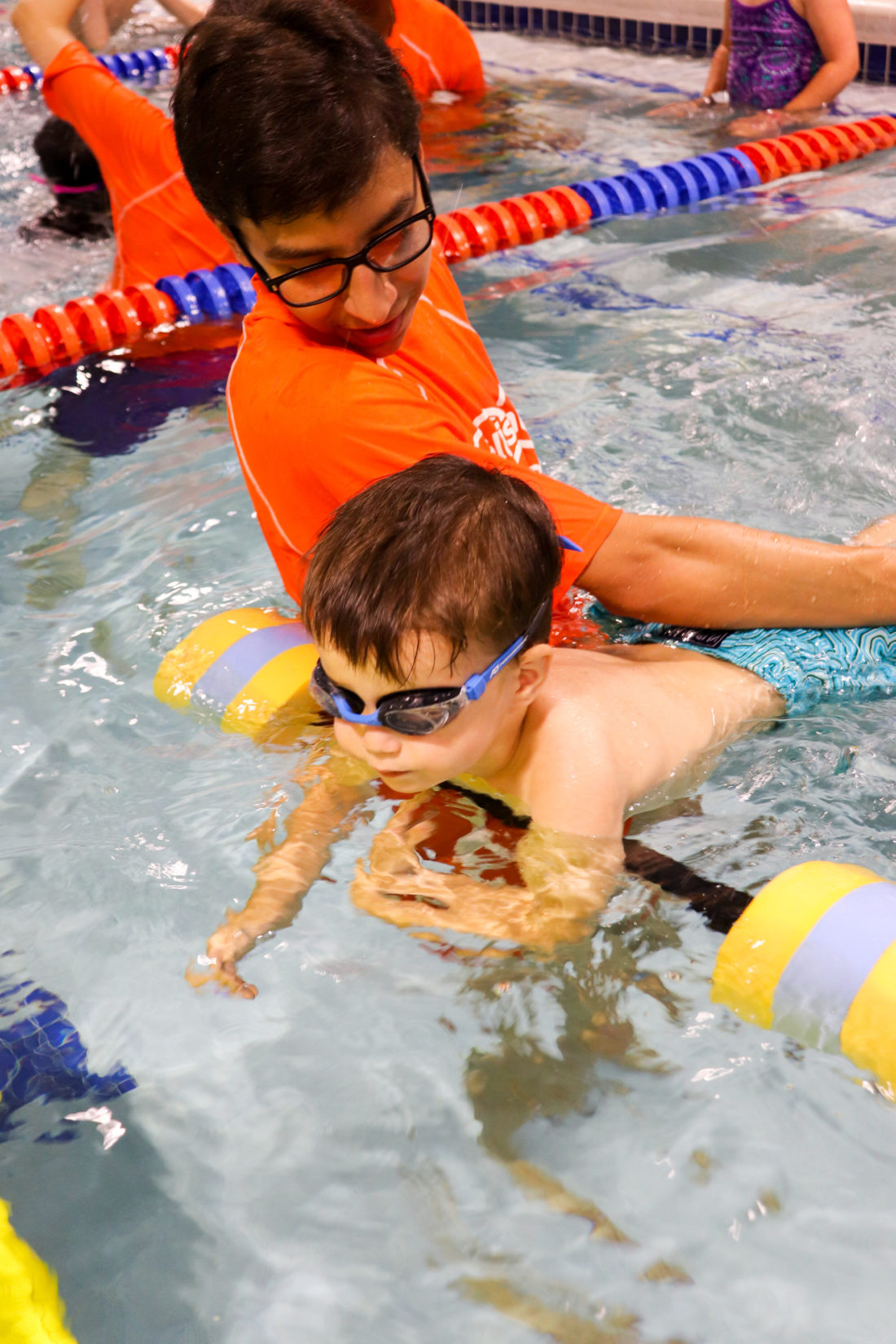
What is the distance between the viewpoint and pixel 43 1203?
1818mm

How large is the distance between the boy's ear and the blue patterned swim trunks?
0.57m

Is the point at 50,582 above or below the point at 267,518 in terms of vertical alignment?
below

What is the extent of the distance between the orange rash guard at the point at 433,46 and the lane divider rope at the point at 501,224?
92cm

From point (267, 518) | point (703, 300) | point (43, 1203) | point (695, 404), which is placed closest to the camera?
point (43, 1203)

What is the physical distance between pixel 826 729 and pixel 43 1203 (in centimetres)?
169

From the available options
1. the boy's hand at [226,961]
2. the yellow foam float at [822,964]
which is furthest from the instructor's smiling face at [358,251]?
the yellow foam float at [822,964]

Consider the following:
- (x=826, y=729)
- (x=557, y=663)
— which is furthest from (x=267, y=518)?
(x=826, y=729)

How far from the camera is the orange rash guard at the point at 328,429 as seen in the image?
A: 2.11 metres

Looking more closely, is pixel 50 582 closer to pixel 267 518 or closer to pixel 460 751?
pixel 267 518

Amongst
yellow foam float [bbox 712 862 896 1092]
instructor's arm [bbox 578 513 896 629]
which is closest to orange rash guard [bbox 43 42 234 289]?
instructor's arm [bbox 578 513 896 629]

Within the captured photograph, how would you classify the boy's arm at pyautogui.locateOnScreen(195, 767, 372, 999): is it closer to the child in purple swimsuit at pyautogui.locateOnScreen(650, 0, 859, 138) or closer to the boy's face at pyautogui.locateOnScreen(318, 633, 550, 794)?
the boy's face at pyautogui.locateOnScreen(318, 633, 550, 794)

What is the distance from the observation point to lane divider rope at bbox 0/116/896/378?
4875 millimetres

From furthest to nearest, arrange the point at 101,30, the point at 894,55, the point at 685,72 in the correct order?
1. the point at 685,72
2. the point at 894,55
3. the point at 101,30

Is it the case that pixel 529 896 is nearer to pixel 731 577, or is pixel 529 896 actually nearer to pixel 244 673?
pixel 731 577
